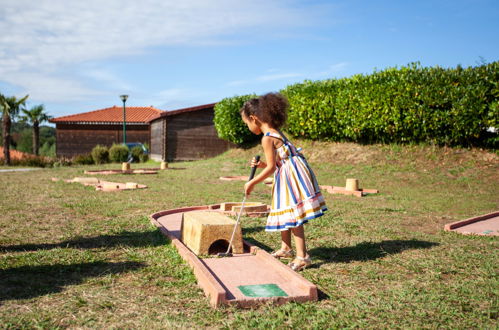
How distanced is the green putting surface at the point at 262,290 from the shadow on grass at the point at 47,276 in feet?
4.15

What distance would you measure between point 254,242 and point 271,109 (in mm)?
1813

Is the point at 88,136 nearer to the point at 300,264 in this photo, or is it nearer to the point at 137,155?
the point at 137,155

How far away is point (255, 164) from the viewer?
4.47m

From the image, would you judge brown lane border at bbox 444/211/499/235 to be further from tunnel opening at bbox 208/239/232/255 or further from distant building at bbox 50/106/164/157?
distant building at bbox 50/106/164/157

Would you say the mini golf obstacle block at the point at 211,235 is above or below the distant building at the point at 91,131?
below

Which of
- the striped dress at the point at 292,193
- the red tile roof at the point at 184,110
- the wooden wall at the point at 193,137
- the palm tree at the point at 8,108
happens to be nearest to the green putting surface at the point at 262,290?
the striped dress at the point at 292,193

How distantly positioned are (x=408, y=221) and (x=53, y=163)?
22.7 meters

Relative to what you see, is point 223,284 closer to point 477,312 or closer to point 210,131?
point 477,312

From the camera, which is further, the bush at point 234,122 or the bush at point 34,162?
the bush at point 34,162

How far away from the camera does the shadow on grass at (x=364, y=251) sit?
4629mm

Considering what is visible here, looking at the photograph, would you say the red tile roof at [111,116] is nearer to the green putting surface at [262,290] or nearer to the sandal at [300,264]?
the sandal at [300,264]

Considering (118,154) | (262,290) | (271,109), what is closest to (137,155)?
(118,154)

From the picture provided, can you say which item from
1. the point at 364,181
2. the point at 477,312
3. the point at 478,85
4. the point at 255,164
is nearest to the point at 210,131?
the point at 364,181

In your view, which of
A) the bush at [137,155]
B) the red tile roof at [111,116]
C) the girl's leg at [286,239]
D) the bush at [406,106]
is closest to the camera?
the girl's leg at [286,239]
